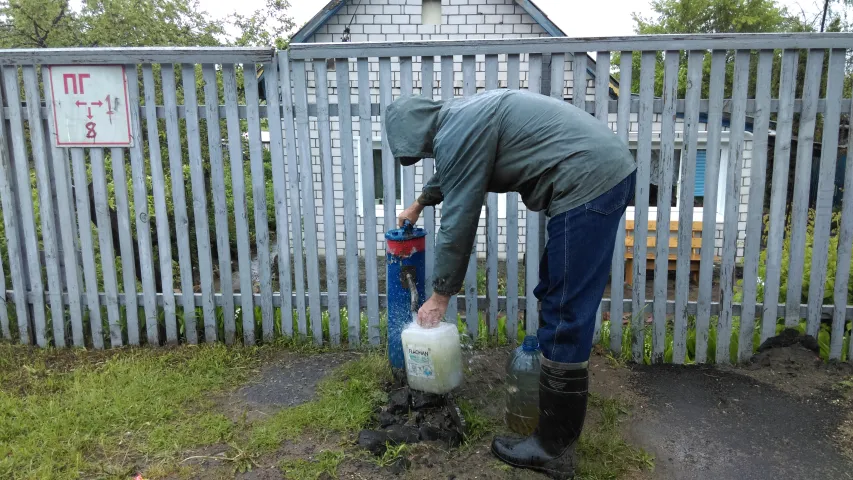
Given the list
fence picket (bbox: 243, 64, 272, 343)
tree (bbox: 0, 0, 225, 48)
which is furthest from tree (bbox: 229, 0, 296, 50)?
fence picket (bbox: 243, 64, 272, 343)

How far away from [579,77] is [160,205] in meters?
2.90

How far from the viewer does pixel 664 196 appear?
379 centimetres

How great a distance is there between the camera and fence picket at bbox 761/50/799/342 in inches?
142

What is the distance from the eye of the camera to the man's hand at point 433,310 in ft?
8.86

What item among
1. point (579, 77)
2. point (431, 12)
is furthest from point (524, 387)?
point (431, 12)

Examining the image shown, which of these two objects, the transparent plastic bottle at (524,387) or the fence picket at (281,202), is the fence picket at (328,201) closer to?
the fence picket at (281,202)

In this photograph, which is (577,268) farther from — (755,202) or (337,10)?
(337,10)

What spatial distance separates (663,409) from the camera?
134 inches

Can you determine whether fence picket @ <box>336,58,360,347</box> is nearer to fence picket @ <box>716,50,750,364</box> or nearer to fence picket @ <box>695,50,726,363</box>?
fence picket @ <box>695,50,726,363</box>

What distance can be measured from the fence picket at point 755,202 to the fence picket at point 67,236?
4479 millimetres

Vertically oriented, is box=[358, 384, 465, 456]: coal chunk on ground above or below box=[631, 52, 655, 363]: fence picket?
below

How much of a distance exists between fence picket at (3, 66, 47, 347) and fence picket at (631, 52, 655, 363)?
3.76 meters

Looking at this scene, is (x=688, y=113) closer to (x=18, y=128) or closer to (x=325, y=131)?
(x=325, y=131)

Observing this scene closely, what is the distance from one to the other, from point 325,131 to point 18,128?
2.11 metres
